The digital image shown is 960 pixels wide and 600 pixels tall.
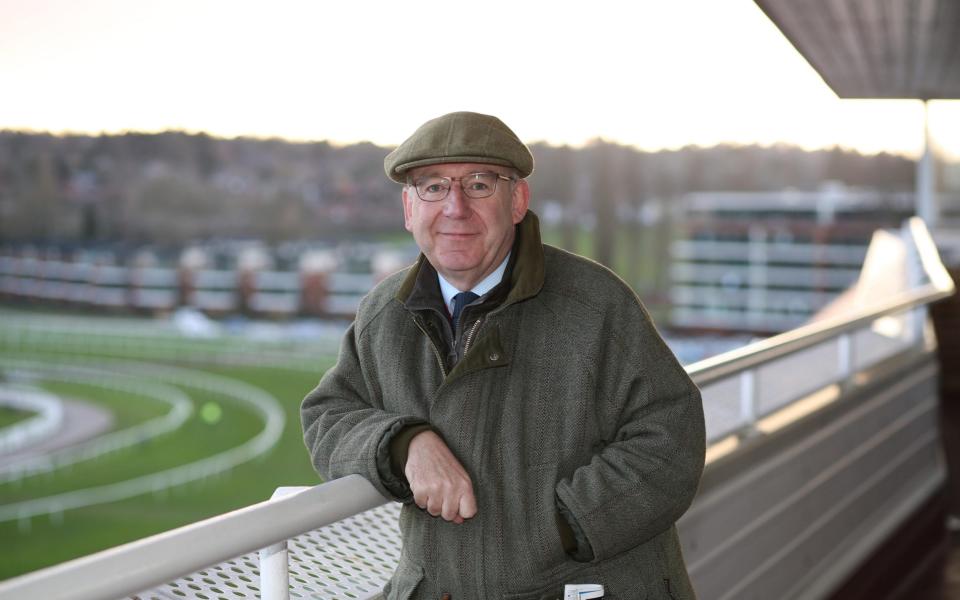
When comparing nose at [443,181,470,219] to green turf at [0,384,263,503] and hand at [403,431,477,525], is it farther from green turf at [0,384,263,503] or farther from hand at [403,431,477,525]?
green turf at [0,384,263,503]

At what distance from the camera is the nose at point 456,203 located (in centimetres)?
106

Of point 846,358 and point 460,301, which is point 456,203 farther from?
point 846,358

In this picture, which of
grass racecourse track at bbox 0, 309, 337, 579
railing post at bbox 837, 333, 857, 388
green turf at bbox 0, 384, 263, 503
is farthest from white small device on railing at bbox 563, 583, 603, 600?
green turf at bbox 0, 384, 263, 503

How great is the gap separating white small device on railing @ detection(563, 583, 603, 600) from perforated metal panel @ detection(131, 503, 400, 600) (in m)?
0.26

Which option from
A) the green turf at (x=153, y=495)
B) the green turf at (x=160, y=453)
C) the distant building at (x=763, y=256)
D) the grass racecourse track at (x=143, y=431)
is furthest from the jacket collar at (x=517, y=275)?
the distant building at (x=763, y=256)

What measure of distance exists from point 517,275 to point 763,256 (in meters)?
83.7

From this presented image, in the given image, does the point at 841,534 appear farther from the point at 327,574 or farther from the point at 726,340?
the point at 726,340

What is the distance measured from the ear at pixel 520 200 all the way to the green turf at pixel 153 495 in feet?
140

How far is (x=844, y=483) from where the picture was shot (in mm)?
2941

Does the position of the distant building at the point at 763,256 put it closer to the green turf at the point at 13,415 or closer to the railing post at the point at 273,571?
the green turf at the point at 13,415

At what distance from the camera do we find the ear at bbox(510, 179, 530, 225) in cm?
111

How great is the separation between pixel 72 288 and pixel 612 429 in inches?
2917

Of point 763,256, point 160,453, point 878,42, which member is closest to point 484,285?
point 878,42

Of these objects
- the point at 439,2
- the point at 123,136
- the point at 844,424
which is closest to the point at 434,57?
the point at 439,2
